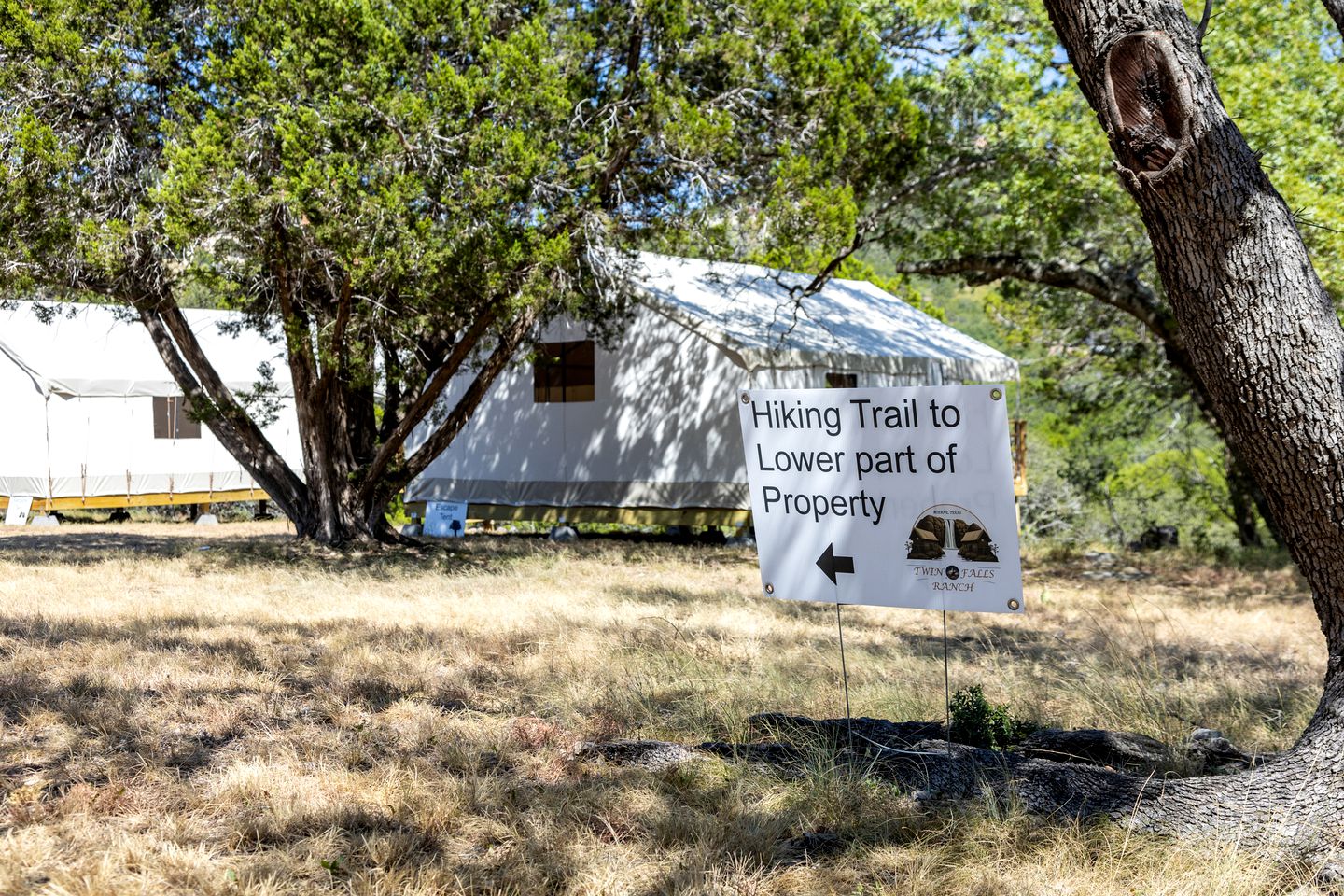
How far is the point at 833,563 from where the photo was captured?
4.78 metres

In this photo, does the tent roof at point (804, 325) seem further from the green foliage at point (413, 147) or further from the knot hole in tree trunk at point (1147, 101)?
the knot hole in tree trunk at point (1147, 101)

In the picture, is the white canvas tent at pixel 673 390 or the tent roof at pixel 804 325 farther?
the white canvas tent at pixel 673 390

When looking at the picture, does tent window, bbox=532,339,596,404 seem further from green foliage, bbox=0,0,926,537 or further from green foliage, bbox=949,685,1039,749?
green foliage, bbox=949,685,1039,749

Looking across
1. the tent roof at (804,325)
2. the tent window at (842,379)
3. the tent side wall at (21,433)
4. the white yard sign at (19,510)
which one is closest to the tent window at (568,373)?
the tent roof at (804,325)

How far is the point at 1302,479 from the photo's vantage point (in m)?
3.50

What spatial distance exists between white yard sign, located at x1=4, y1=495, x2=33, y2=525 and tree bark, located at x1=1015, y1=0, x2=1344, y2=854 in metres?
17.8

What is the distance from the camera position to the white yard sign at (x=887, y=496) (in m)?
4.38

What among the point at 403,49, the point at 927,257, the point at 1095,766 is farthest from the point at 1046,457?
the point at 1095,766

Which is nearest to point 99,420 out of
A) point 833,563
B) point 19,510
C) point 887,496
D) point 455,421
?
point 19,510

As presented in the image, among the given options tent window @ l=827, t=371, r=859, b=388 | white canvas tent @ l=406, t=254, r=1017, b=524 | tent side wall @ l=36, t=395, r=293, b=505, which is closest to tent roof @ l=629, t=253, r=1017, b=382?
white canvas tent @ l=406, t=254, r=1017, b=524

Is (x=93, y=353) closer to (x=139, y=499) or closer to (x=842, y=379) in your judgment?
(x=139, y=499)

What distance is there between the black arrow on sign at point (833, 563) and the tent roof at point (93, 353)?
1403 centimetres

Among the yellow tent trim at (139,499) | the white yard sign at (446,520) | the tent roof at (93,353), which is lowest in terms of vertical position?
the white yard sign at (446,520)

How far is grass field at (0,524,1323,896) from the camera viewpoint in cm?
341
